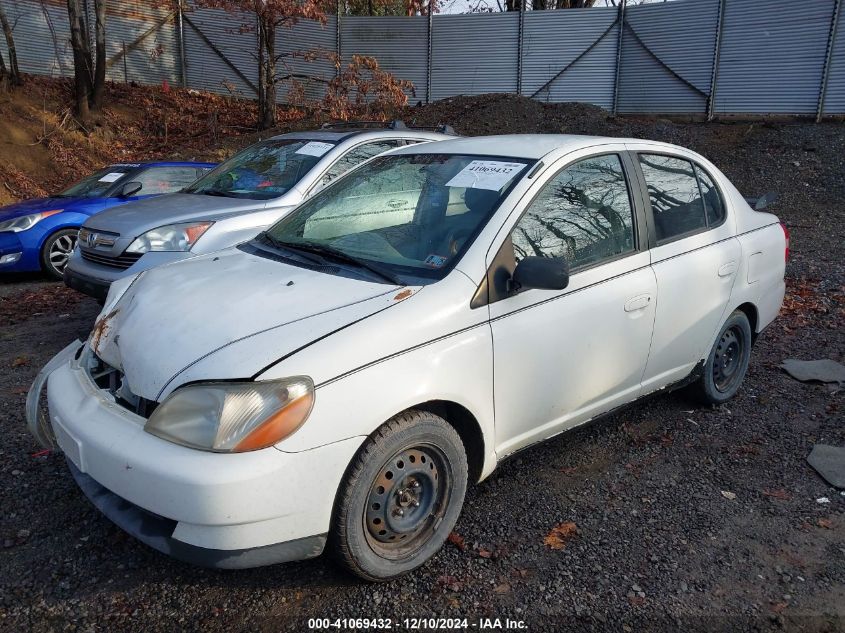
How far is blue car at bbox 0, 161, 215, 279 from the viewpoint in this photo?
25.8 feet

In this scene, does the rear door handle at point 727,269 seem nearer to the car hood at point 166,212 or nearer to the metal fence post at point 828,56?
the car hood at point 166,212

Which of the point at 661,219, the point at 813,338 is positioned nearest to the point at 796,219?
the point at 813,338

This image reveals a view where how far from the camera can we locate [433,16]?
17.7 meters

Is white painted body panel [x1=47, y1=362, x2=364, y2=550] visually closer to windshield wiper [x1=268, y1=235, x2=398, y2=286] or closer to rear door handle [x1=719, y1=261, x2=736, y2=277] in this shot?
windshield wiper [x1=268, y1=235, x2=398, y2=286]

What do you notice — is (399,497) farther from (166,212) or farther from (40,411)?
(166,212)

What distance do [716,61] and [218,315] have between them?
1521 cm

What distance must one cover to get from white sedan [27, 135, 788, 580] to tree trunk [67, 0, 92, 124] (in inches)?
554

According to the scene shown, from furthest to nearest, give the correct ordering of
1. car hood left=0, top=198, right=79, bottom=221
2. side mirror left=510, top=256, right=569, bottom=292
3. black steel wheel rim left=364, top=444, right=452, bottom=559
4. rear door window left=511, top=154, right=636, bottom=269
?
car hood left=0, top=198, right=79, bottom=221 < rear door window left=511, top=154, right=636, bottom=269 < side mirror left=510, top=256, right=569, bottom=292 < black steel wheel rim left=364, top=444, right=452, bottom=559

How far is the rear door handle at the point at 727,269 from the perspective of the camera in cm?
418

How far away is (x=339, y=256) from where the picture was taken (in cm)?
329

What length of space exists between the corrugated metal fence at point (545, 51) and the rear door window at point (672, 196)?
1183 centimetres

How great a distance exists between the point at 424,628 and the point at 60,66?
19740 mm

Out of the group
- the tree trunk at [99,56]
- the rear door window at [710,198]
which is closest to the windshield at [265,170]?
the rear door window at [710,198]

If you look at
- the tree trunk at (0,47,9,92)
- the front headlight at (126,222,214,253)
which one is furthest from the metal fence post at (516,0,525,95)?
the front headlight at (126,222,214,253)
